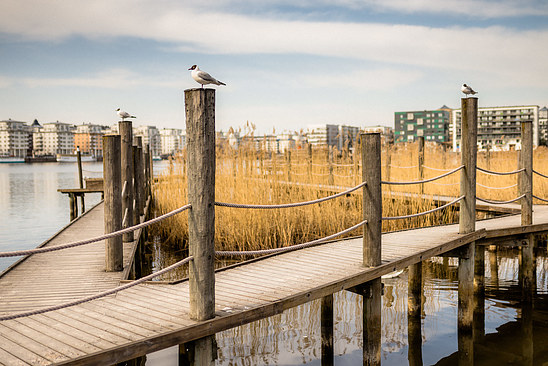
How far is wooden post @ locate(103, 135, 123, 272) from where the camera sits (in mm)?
5051

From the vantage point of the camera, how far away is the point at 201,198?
3.19 meters

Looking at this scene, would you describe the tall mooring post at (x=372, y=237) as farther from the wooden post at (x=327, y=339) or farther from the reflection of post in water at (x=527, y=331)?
the reflection of post in water at (x=527, y=331)

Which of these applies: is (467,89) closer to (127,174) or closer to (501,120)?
(127,174)

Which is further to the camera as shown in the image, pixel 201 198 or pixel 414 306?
pixel 414 306

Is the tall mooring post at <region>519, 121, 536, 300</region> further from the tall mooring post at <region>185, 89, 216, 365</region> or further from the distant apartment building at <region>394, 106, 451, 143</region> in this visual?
the distant apartment building at <region>394, 106, 451, 143</region>

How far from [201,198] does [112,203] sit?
87.2 inches

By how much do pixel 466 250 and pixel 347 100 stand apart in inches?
1633

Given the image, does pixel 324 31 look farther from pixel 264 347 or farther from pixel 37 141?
pixel 37 141

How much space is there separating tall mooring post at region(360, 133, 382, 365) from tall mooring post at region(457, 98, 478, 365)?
5.00ft

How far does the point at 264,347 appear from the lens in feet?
17.9

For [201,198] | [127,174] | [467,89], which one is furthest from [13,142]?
[201,198]

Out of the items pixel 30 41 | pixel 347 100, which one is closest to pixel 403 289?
pixel 347 100

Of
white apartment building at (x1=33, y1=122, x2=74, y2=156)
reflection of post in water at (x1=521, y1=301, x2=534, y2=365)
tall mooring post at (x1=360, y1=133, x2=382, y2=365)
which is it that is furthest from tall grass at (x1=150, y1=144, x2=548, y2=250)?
white apartment building at (x1=33, y1=122, x2=74, y2=156)

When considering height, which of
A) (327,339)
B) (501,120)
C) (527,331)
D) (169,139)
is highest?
(501,120)
